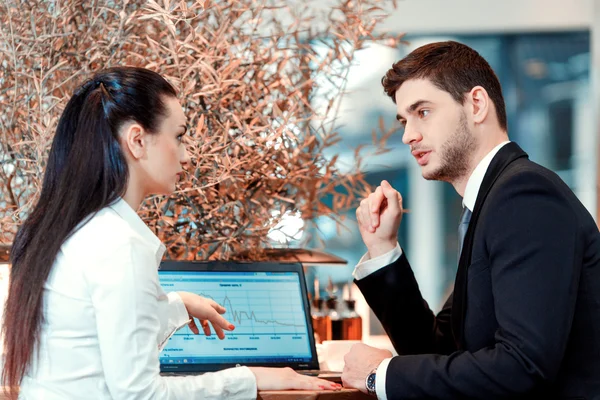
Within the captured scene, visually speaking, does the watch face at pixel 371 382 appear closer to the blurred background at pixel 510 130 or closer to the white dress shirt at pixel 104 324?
the white dress shirt at pixel 104 324

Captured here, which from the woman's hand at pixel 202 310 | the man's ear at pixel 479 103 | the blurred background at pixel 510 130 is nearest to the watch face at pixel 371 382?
the woman's hand at pixel 202 310

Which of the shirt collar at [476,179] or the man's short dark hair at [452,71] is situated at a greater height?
the man's short dark hair at [452,71]

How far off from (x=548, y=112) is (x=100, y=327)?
4.04m

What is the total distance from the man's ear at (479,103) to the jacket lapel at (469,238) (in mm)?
83

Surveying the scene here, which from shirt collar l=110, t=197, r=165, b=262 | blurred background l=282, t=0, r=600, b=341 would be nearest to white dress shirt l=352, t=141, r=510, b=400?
shirt collar l=110, t=197, r=165, b=262

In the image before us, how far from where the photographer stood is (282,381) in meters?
1.38

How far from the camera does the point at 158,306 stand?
134 cm

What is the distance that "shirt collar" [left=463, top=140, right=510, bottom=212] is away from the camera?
157cm

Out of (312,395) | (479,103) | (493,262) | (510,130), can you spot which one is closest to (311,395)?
(312,395)

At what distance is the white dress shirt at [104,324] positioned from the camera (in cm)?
119

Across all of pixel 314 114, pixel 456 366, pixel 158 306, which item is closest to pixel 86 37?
pixel 314 114

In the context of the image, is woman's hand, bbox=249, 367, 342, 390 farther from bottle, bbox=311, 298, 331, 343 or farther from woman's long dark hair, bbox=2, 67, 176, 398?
bottle, bbox=311, 298, 331, 343

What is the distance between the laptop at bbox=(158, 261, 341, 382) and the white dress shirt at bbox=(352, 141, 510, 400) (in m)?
0.15

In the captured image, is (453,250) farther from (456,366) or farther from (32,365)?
(32,365)
